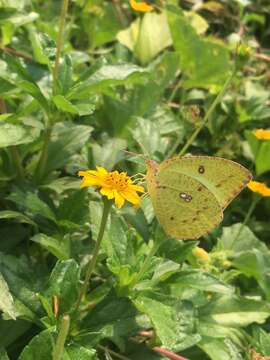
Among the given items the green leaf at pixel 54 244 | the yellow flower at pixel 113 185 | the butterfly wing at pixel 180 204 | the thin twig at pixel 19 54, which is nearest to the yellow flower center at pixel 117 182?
the yellow flower at pixel 113 185

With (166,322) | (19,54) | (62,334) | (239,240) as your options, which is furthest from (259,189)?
(62,334)

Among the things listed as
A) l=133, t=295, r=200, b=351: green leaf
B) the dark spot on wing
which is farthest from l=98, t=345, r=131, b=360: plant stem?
the dark spot on wing

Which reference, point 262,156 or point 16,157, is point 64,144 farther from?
point 262,156

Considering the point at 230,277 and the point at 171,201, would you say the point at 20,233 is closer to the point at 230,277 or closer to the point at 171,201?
the point at 171,201

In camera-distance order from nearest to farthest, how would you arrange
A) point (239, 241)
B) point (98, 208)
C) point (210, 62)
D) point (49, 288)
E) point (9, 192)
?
1. point (49, 288)
2. point (98, 208)
3. point (9, 192)
4. point (239, 241)
5. point (210, 62)

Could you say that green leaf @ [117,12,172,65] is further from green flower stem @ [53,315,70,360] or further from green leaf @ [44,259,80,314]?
green flower stem @ [53,315,70,360]

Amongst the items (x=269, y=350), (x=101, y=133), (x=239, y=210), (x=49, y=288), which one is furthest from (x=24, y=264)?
(x=239, y=210)
